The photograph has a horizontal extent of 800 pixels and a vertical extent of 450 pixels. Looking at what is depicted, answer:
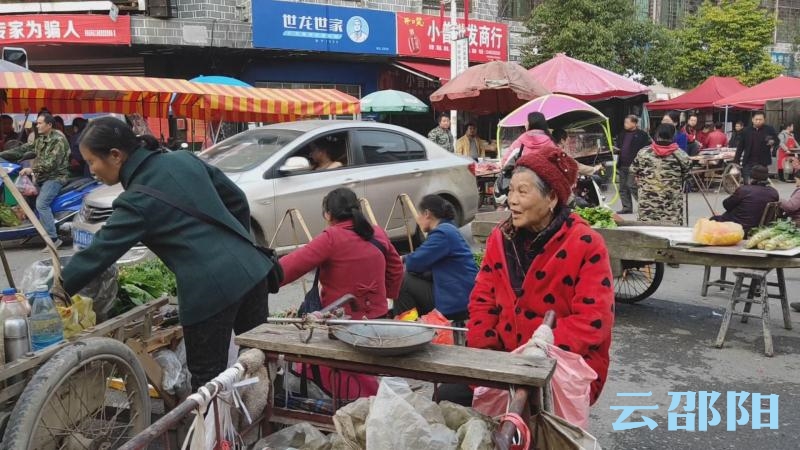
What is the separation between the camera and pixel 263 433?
8.56 feet

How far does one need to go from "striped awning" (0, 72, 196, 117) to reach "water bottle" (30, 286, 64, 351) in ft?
17.7

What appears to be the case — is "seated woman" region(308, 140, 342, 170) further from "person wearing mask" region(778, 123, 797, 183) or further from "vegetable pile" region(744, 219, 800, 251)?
"person wearing mask" region(778, 123, 797, 183)

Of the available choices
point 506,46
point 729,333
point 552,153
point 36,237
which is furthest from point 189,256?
point 506,46

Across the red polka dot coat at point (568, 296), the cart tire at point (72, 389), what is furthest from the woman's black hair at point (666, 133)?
the cart tire at point (72, 389)

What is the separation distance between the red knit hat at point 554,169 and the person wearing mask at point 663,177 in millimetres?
5413

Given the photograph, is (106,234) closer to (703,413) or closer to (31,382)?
(31,382)

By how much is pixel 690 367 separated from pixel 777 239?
1.17 m

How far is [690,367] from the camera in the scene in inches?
195

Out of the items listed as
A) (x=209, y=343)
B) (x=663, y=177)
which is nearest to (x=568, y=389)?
(x=209, y=343)

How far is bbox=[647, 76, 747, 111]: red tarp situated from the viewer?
19.2 m

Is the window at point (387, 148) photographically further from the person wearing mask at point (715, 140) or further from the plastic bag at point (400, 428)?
the person wearing mask at point (715, 140)

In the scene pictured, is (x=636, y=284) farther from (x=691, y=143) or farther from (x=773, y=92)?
(x=691, y=143)

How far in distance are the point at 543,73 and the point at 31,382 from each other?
1237cm

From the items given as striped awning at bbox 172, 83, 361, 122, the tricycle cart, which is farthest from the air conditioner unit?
the tricycle cart
